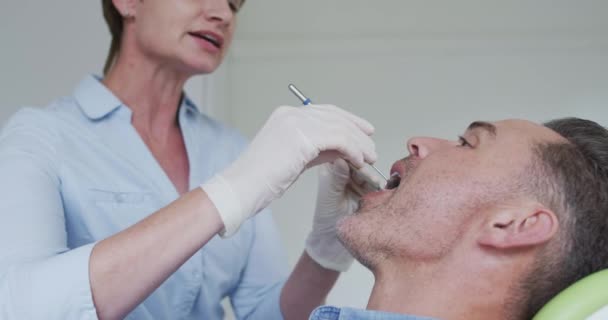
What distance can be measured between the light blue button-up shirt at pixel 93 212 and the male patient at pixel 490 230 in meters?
0.39

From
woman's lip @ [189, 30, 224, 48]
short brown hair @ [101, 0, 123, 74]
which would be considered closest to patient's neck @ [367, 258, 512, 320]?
woman's lip @ [189, 30, 224, 48]

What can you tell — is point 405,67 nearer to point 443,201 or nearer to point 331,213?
point 331,213

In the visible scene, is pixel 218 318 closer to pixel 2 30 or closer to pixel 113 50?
pixel 113 50

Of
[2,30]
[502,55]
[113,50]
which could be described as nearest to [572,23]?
[502,55]

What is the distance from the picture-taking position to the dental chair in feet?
2.71

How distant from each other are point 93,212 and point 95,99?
0.27 metres

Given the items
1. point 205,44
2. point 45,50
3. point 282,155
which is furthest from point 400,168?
point 45,50

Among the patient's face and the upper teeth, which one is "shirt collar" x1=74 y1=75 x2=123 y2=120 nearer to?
the upper teeth

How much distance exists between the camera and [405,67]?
2.57 m

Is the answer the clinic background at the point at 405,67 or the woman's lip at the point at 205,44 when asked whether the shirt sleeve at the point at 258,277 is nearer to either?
the woman's lip at the point at 205,44

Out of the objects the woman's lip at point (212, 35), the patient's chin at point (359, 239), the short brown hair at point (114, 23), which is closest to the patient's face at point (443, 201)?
the patient's chin at point (359, 239)

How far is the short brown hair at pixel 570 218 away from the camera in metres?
0.97

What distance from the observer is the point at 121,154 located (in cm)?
128

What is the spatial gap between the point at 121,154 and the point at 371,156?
54 cm
